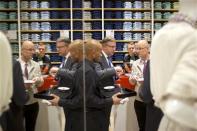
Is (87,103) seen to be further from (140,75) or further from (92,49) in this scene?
(140,75)

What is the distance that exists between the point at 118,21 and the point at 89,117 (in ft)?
3.10

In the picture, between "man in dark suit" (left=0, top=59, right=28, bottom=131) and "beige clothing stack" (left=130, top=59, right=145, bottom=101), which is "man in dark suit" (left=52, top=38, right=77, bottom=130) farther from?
"beige clothing stack" (left=130, top=59, right=145, bottom=101)

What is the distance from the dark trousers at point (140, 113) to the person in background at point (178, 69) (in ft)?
3.31

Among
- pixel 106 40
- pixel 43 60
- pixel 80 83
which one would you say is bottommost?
pixel 80 83

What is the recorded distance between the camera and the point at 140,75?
108 inches

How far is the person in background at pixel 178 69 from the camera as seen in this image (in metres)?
1.46

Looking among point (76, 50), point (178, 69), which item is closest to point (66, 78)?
point (76, 50)

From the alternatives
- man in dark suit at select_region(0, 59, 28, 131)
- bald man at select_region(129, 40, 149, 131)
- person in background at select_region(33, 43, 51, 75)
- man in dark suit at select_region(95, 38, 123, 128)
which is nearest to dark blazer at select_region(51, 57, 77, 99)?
person in background at select_region(33, 43, 51, 75)

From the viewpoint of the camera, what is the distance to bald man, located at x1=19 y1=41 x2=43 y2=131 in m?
2.71

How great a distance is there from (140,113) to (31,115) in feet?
3.06

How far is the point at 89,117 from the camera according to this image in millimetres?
3154

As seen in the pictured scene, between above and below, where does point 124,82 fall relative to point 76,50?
below

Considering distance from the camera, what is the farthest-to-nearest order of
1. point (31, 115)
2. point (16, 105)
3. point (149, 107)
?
point (31, 115), point (149, 107), point (16, 105)

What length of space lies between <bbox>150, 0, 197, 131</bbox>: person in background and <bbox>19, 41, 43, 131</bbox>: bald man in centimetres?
126
